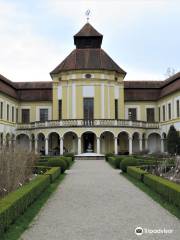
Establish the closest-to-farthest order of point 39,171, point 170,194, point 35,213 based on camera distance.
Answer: point 35,213 < point 170,194 < point 39,171

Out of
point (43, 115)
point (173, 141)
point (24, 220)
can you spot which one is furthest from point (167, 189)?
point (43, 115)

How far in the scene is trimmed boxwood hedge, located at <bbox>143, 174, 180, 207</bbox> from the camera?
36.7ft

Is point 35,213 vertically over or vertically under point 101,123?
under

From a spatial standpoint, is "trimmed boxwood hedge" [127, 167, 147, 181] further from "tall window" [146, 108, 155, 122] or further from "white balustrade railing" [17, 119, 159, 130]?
"tall window" [146, 108, 155, 122]

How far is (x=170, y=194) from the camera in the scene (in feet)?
39.0

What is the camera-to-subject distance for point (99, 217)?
10.2 m

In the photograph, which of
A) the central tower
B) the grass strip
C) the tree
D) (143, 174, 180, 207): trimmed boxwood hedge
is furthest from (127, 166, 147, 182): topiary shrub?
the central tower

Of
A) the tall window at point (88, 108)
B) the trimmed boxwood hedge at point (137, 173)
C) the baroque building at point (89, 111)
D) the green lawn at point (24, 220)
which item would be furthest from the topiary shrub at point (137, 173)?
the tall window at point (88, 108)

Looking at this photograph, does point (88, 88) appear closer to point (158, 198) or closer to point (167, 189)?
point (158, 198)

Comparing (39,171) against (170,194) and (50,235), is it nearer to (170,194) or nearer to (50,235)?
(170,194)

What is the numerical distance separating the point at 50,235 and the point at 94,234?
35.3 inches

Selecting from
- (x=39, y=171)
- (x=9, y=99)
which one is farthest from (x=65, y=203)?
(x=9, y=99)

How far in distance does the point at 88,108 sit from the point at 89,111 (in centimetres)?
Result: 38

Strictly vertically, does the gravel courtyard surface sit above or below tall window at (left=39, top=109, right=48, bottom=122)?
below
